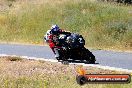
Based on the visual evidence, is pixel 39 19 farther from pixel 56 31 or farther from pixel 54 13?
pixel 56 31

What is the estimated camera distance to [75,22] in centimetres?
2836

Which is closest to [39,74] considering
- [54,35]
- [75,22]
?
[54,35]

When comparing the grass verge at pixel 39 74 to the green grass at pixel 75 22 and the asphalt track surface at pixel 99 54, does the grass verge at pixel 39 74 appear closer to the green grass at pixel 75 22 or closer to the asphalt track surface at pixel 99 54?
the asphalt track surface at pixel 99 54

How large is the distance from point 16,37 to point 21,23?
246cm

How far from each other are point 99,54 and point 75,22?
28.3 feet

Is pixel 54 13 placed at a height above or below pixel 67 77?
below

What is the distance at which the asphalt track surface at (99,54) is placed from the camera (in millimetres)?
17266

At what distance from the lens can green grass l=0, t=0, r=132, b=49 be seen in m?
25.0

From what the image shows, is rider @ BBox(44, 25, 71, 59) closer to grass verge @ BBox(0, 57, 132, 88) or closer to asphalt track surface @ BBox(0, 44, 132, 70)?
grass verge @ BBox(0, 57, 132, 88)

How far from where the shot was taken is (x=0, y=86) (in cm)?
1177

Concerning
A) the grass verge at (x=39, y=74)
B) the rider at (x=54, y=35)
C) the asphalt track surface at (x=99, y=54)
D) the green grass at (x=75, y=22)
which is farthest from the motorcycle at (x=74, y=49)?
the green grass at (x=75, y=22)

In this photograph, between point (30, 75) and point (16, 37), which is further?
point (16, 37)

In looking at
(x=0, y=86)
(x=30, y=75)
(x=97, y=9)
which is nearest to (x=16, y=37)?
(x=97, y=9)

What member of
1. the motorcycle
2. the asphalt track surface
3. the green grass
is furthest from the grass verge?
the green grass
